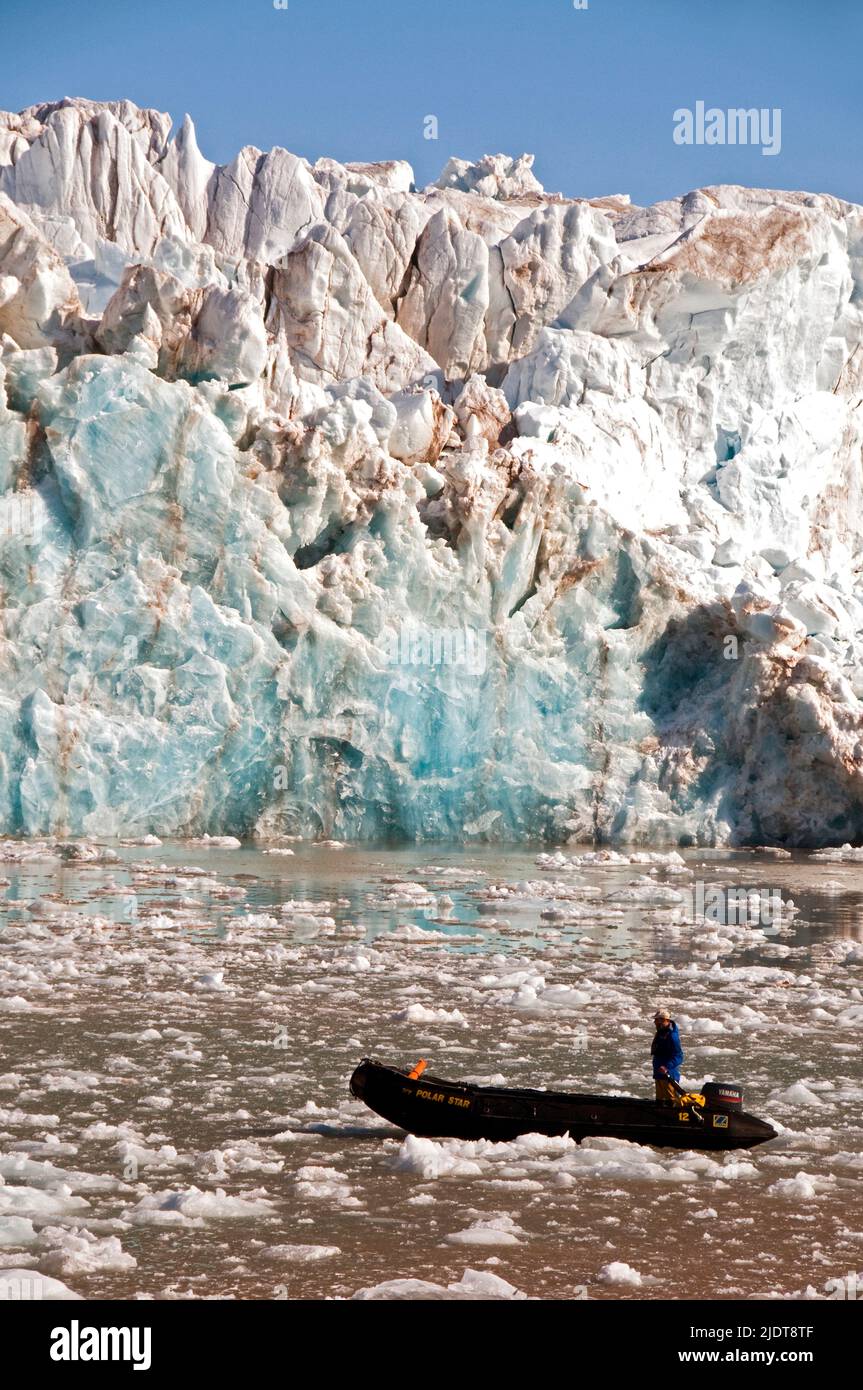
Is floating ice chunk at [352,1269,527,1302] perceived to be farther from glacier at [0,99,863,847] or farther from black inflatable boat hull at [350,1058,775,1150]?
glacier at [0,99,863,847]

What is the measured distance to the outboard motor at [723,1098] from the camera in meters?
9.02

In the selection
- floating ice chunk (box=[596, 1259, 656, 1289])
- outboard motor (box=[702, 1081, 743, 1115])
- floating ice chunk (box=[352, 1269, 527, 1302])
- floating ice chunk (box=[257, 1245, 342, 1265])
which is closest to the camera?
floating ice chunk (box=[352, 1269, 527, 1302])

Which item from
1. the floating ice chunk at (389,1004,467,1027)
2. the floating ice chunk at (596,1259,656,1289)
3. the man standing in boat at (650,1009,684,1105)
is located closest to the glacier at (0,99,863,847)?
the floating ice chunk at (389,1004,467,1027)

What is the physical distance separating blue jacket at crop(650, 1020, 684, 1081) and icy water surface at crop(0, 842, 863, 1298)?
56cm

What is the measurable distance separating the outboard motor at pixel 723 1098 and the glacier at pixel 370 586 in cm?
1930

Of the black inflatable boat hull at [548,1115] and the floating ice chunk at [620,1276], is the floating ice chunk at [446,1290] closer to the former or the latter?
the floating ice chunk at [620,1276]

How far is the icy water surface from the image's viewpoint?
23.3 ft

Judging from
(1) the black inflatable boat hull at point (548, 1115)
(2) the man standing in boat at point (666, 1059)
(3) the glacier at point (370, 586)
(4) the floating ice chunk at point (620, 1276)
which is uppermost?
(3) the glacier at point (370, 586)

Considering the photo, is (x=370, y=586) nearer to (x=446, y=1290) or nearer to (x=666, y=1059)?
(x=666, y=1059)

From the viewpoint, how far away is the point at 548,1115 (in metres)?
9.06

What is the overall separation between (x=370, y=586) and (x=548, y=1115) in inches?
822

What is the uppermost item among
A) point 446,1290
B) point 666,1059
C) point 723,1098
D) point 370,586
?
point 370,586

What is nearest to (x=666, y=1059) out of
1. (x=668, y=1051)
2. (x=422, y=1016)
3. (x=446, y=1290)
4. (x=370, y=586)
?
(x=668, y=1051)

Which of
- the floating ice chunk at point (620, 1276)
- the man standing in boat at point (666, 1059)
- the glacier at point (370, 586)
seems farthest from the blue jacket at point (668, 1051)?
the glacier at point (370, 586)
